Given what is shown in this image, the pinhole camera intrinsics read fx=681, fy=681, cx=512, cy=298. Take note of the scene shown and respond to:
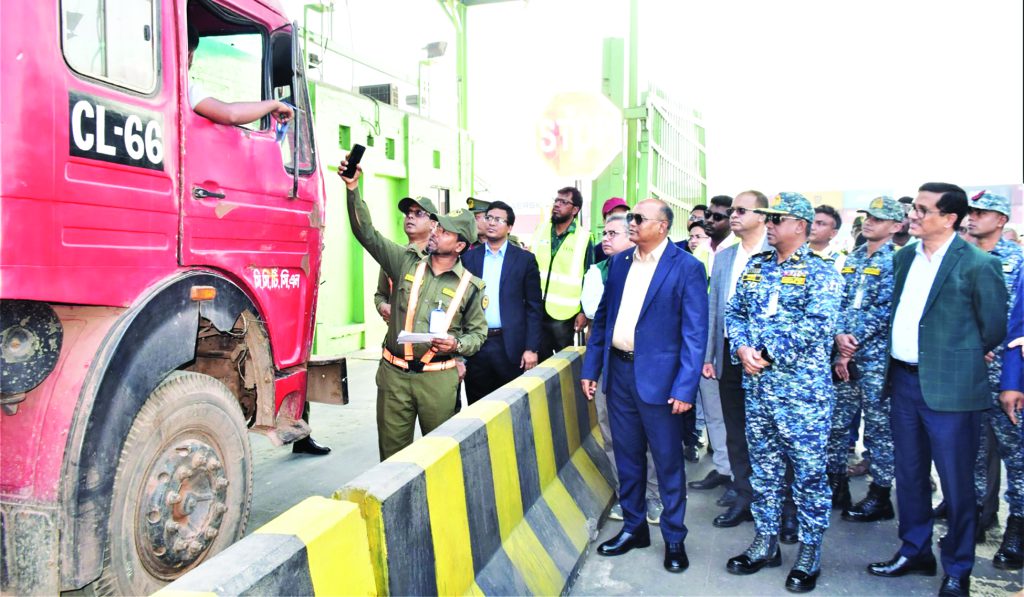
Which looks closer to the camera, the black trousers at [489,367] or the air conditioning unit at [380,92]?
the black trousers at [489,367]

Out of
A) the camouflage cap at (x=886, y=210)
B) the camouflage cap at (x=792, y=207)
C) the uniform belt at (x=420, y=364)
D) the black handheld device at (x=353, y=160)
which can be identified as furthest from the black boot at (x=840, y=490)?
the black handheld device at (x=353, y=160)

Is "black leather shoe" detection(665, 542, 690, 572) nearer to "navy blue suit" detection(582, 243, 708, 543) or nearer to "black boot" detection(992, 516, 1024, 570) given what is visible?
"navy blue suit" detection(582, 243, 708, 543)

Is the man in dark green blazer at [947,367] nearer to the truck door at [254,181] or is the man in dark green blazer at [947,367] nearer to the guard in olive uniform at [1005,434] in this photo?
the guard in olive uniform at [1005,434]

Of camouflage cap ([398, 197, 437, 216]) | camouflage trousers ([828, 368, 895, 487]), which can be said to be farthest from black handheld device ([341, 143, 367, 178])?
camouflage trousers ([828, 368, 895, 487])

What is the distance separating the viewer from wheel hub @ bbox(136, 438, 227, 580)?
2719 millimetres

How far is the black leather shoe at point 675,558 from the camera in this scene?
11.9 ft

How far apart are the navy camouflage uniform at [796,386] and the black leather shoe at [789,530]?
1.45 feet

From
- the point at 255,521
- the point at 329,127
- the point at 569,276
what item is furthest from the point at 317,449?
the point at 329,127

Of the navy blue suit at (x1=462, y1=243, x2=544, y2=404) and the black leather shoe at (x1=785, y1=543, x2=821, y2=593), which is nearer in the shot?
the black leather shoe at (x1=785, y1=543, x2=821, y2=593)

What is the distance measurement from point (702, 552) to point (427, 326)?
6.67 feet

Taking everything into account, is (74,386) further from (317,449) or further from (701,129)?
(701,129)

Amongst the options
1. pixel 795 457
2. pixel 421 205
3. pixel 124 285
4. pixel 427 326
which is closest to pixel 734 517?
pixel 795 457

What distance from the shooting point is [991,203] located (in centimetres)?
400

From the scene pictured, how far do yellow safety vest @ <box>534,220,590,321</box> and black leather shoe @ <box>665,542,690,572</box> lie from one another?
7.19 ft
